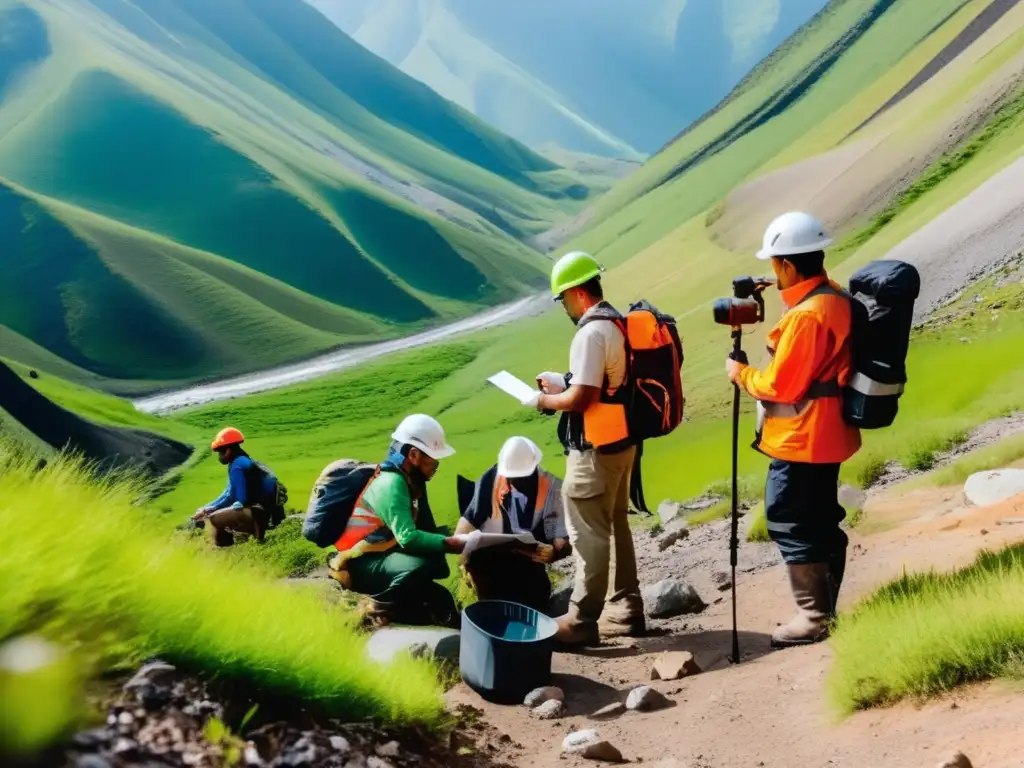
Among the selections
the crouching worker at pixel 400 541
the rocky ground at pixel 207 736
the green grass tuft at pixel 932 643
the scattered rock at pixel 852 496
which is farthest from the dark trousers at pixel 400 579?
the scattered rock at pixel 852 496

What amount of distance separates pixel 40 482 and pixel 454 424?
3508cm

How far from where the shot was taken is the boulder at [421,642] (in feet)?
21.9

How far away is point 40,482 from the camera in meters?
4.13

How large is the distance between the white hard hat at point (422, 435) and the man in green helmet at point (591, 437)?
0.80 m

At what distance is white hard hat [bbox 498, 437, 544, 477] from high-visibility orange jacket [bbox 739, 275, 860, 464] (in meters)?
2.03

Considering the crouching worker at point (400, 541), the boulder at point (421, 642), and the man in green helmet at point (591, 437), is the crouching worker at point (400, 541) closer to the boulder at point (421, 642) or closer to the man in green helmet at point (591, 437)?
the boulder at point (421, 642)

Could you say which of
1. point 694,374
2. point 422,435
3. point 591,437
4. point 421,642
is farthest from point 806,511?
point 694,374

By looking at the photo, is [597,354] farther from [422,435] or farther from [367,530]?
[367,530]

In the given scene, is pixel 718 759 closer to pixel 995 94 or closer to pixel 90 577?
pixel 90 577

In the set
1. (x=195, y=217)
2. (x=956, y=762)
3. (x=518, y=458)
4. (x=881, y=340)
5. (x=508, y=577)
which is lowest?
(x=956, y=762)

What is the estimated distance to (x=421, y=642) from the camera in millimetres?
A: 6852

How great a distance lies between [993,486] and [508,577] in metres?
4.77

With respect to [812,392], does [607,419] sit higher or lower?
higher

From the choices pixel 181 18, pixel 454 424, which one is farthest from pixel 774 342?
pixel 181 18
